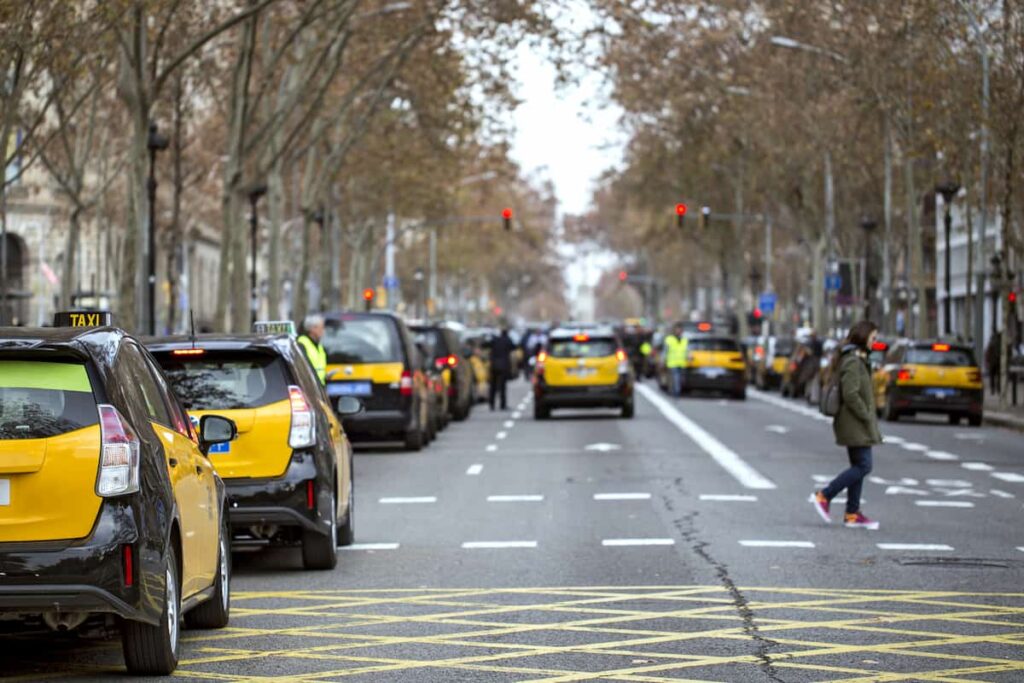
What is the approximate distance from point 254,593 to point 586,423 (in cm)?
2417

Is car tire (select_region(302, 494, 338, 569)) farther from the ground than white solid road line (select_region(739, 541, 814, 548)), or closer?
farther from the ground

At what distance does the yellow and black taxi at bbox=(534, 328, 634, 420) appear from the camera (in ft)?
123

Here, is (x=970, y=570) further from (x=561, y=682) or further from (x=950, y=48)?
(x=950, y=48)

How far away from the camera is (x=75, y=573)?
827 centimetres

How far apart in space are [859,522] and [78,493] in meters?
9.39

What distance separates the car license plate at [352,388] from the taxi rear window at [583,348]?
10.4m

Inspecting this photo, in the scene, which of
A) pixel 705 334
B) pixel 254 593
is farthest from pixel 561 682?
pixel 705 334

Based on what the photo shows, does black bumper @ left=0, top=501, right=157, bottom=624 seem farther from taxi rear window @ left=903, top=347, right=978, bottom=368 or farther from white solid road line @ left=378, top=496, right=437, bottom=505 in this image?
taxi rear window @ left=903, top=347, right=978, bottom=368

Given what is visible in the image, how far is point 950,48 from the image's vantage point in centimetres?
3978

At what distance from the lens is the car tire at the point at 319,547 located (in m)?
13.5

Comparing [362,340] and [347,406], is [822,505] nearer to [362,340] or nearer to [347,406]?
[347,406]

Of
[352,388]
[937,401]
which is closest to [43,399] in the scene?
[352,388]

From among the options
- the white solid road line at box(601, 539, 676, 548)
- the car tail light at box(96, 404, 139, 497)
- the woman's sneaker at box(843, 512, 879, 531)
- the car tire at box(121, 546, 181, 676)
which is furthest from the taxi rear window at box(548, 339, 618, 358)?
the car tail light at box(96, 404, 139, 497)

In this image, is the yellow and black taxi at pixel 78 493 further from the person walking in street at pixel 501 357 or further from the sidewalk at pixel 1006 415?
the person walking in street at pixel 501 357
